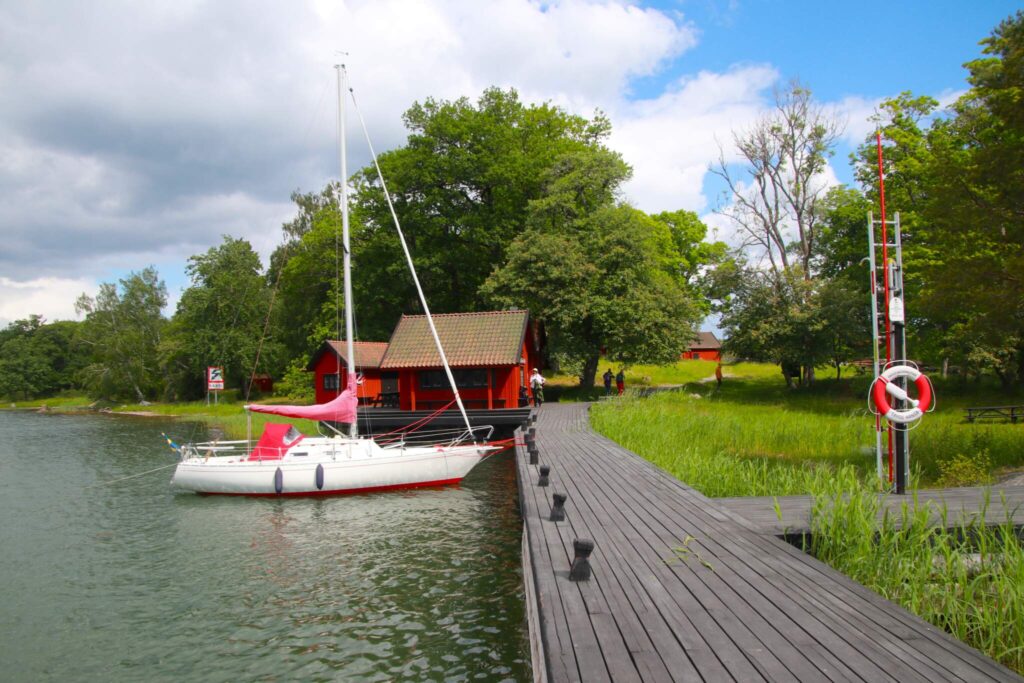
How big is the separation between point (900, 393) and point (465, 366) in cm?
1844

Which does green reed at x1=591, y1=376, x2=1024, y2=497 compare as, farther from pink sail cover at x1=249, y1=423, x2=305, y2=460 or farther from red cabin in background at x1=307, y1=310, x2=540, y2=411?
pink sail cover at x1=249, y1=423, x2=305, y2=460

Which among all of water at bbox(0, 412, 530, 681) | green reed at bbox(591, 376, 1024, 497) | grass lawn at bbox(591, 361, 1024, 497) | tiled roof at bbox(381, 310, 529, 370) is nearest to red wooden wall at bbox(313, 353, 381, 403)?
tiled roof at bbox(381, 310, 529, 370)

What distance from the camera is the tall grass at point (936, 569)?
5117 mm

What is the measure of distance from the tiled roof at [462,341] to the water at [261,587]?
934 cm

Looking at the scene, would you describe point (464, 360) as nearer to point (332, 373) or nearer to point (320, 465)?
point (320, 465)

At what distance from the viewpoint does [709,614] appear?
500 cm

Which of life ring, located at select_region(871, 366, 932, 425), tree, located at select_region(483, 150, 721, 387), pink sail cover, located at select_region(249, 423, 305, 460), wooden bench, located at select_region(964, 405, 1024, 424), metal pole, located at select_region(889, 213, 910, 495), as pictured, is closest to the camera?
life ring, located at select_region(871, 366, 932, 425)

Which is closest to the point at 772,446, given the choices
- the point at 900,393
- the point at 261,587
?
the point at 900,393

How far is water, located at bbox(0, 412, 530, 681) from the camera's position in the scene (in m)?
7.40

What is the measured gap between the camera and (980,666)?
4.04 metres

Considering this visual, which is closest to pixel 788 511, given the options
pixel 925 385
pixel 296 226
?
pixel 925 385

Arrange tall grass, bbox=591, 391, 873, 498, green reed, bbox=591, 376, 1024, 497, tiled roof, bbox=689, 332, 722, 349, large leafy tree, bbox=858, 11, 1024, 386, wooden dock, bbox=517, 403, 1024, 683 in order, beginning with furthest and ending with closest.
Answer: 1. tiled roof, bbox=689, 332, 722, 349
2. large leafy tree, bbox=858, 11, 1024, 386
3. green reed, bbox=591, 376, 1024, 497
4. tall grass, bbox=591, 391, 873, 498
5. wooden dock, bbox=517, 403, 1024, 683

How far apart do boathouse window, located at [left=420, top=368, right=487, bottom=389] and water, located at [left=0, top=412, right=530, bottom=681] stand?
954cm

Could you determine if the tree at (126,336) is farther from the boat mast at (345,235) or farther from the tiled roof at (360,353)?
the boat mast at (345,235)
